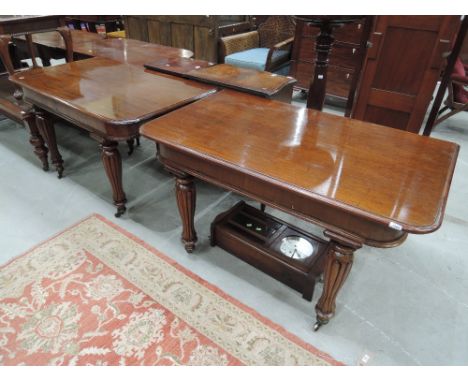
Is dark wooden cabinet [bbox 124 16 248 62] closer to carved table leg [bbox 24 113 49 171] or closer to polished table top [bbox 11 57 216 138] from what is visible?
polished table top [bbox 11 57 216 138]

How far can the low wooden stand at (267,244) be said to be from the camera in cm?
153

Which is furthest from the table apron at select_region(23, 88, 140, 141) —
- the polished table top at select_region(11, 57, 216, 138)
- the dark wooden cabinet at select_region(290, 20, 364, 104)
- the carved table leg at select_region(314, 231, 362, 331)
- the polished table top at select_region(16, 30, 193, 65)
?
the dark wooden cabinet at select_region(290, 20, 364, 104)

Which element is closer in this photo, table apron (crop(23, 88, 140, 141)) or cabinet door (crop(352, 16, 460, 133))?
table apron (crop(23, 88, 140, 141))

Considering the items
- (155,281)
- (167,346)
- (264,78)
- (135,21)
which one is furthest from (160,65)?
(135,21)

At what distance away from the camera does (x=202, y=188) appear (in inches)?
92.8

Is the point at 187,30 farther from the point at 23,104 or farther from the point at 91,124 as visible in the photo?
the point at 91,124

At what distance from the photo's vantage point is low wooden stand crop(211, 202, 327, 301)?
5.01 feet

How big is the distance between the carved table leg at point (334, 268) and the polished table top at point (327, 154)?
16 cm

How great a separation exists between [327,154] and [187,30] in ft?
11.8

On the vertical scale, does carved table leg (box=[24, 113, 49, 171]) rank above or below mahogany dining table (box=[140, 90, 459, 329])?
below

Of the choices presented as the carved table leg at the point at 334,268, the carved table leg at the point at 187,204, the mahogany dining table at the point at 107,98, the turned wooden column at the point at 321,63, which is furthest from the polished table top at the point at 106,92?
the carved table leg at the point at 334,268

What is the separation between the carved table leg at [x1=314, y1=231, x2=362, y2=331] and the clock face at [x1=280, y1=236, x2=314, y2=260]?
278mm

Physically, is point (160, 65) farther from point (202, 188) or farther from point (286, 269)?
point (286, 269)

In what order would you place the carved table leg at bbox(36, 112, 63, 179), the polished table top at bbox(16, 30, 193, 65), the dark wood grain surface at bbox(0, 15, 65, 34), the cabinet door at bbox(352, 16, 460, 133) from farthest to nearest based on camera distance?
the dark wood grain surface at bbox(0, 15, 65, 34) → the polished table top at bbox(16, 30, 193, 65) → the cabinet door at bbox(352, 16, 460, 133) → the carved table leg at bbox(36, 112, 63, 179)
